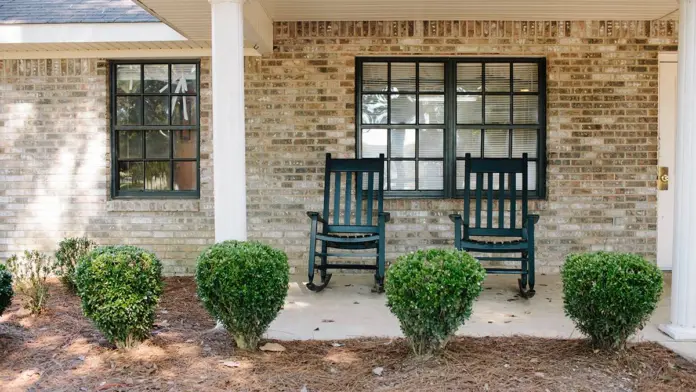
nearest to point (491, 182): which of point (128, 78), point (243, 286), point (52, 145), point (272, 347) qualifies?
point (272, 347)

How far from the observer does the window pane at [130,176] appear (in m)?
6.15

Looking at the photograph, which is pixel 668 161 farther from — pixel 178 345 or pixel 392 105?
pixel 178 345

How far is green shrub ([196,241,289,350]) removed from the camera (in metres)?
3.35

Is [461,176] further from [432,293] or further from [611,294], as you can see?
[432,293]

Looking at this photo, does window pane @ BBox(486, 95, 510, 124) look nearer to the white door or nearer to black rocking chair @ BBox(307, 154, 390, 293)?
black rocking chair @ BBox(307, 154, 390, 293)

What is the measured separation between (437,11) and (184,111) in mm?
2756

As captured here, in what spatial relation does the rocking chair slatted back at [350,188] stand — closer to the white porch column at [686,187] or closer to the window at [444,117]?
the window at [444,117]

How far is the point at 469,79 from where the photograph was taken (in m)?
5.99

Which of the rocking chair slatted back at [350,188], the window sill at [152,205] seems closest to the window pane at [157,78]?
the window sill at [152,205]

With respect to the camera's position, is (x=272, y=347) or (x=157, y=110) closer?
(x=272, y=347)

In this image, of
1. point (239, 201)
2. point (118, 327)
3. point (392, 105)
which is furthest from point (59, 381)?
point (392, 105)

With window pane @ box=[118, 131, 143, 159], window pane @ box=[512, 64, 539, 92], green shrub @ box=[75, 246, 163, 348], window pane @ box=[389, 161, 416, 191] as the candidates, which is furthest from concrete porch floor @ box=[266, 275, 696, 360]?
window pane @ box=[118, 131, 143, 159]

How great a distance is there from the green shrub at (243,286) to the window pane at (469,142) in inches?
120

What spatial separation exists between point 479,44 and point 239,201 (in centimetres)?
322
